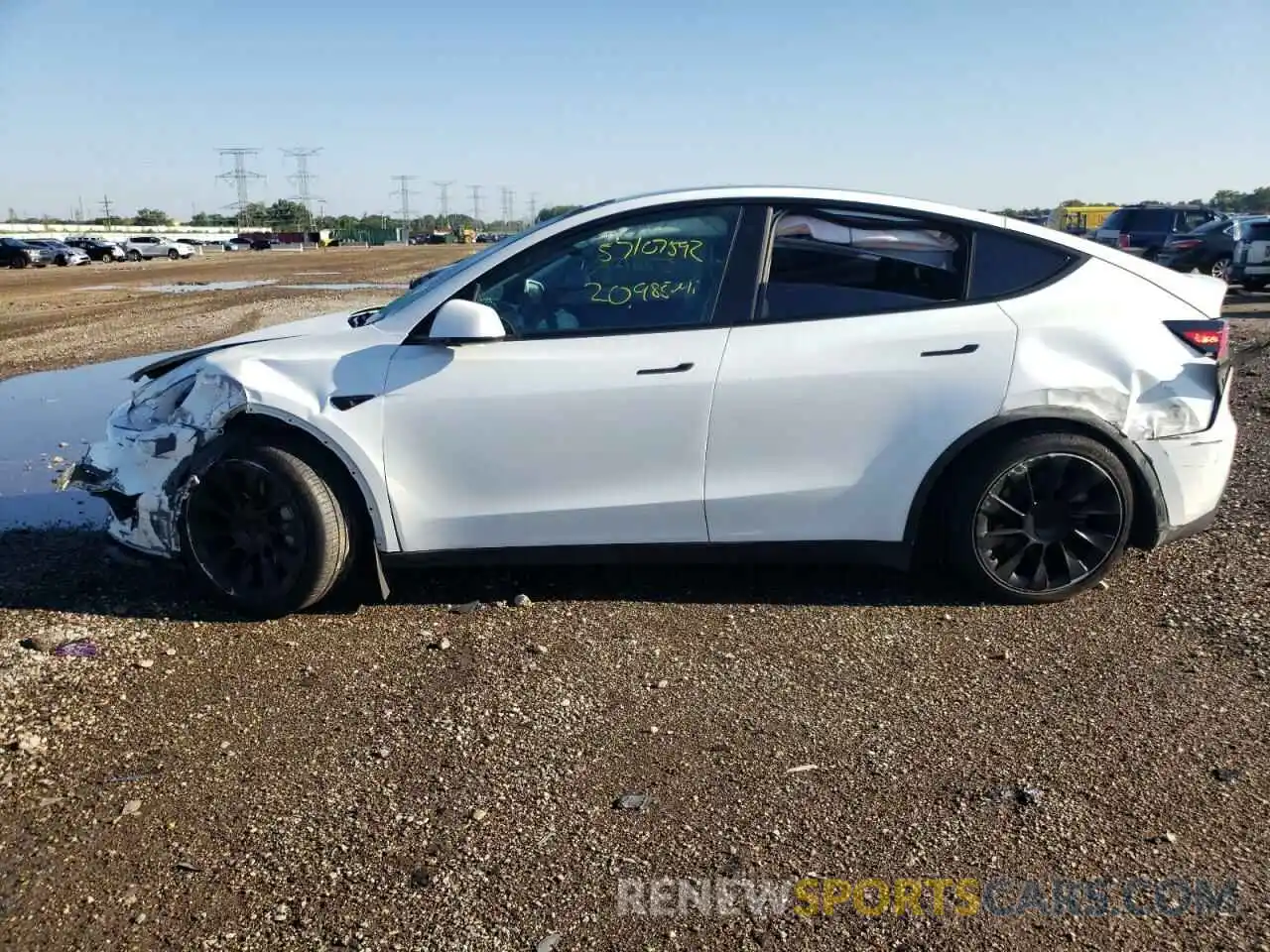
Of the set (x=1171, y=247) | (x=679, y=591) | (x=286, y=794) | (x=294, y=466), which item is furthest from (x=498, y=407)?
(x=1171, y=247)

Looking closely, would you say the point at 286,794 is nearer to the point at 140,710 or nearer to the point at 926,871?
the point at 140,710

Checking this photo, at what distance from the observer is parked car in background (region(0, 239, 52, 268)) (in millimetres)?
46719

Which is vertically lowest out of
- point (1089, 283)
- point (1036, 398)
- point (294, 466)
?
point (294, 466)

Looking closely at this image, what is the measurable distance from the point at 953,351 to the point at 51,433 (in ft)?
22.3

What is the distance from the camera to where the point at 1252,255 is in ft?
59.3

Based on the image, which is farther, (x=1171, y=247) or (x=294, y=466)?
(x=1171, y=247)

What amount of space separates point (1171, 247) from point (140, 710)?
68.6ft

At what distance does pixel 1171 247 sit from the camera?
766 inches

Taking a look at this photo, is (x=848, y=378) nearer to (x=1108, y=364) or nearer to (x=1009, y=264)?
(x=1009, y=264)

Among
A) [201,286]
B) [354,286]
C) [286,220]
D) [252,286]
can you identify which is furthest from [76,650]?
[286,220]

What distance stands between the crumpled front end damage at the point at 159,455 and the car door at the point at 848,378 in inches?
80.3

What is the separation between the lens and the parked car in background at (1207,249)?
1892 centimetres

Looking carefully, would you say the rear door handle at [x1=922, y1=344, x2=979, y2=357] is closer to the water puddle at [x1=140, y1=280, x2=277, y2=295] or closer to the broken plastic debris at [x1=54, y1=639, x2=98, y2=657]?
the broken plastic debris at [x1=54, y1=639, x2=98, y2=657]

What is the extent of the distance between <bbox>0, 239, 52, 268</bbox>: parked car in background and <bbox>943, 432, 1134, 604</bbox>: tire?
53.1 metres
